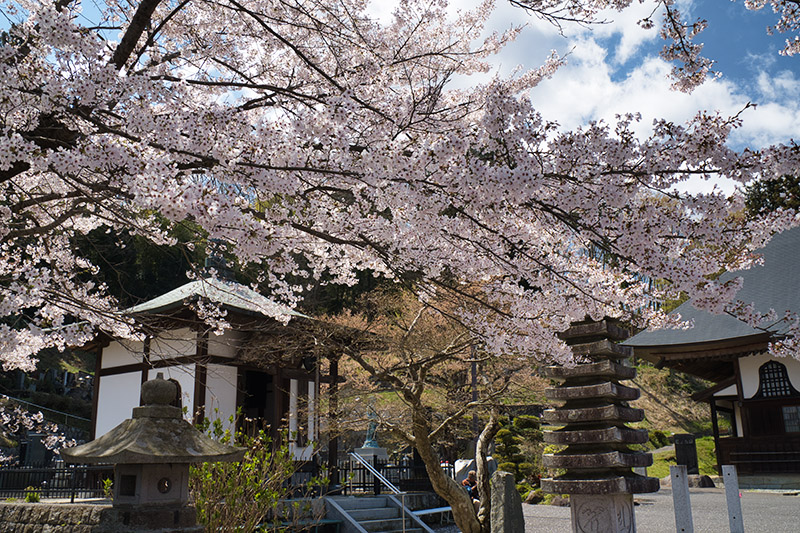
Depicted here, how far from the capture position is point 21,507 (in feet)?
25.3

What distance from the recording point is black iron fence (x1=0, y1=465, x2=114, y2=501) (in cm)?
1030

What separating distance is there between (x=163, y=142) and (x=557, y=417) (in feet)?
16.8

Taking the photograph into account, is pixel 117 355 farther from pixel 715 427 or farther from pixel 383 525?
pixel 715 427

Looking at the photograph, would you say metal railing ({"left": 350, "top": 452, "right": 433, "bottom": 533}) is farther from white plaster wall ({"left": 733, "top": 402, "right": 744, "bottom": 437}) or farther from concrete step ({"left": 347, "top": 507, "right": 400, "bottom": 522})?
white plaster wall ({"left": 733, "top": 402, "right": 744, "bottom": 437})

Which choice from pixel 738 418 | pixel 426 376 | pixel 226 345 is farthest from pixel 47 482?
pixel 738 418

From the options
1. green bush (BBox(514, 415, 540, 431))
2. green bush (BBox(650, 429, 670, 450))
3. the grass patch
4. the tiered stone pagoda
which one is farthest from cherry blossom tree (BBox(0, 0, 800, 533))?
green bush (BBox(650, 429, 670, 450))

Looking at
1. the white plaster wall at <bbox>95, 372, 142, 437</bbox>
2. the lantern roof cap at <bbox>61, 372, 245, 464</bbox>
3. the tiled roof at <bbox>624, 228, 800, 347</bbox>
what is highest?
the tiled roof at <bbox>624, 228, 800, 347</bbox>

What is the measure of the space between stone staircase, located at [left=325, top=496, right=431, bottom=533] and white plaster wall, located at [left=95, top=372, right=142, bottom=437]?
4.91m

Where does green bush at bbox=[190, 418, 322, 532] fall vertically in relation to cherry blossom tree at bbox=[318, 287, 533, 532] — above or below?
below

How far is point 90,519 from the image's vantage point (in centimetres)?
667

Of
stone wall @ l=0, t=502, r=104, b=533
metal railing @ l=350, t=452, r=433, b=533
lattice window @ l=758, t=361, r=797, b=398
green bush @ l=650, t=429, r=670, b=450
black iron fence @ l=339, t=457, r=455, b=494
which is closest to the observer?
stone wall @ l=0, t=502, r=104, b=533

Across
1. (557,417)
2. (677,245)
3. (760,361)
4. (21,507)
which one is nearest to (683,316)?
(760,361)

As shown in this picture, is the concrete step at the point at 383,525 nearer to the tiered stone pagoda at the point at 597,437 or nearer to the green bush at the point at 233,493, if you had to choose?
the green bush at the point at 233,493

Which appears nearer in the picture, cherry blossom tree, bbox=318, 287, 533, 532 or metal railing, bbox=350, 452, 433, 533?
cherry blossom tree, bbox=318, 287, 533, 532
